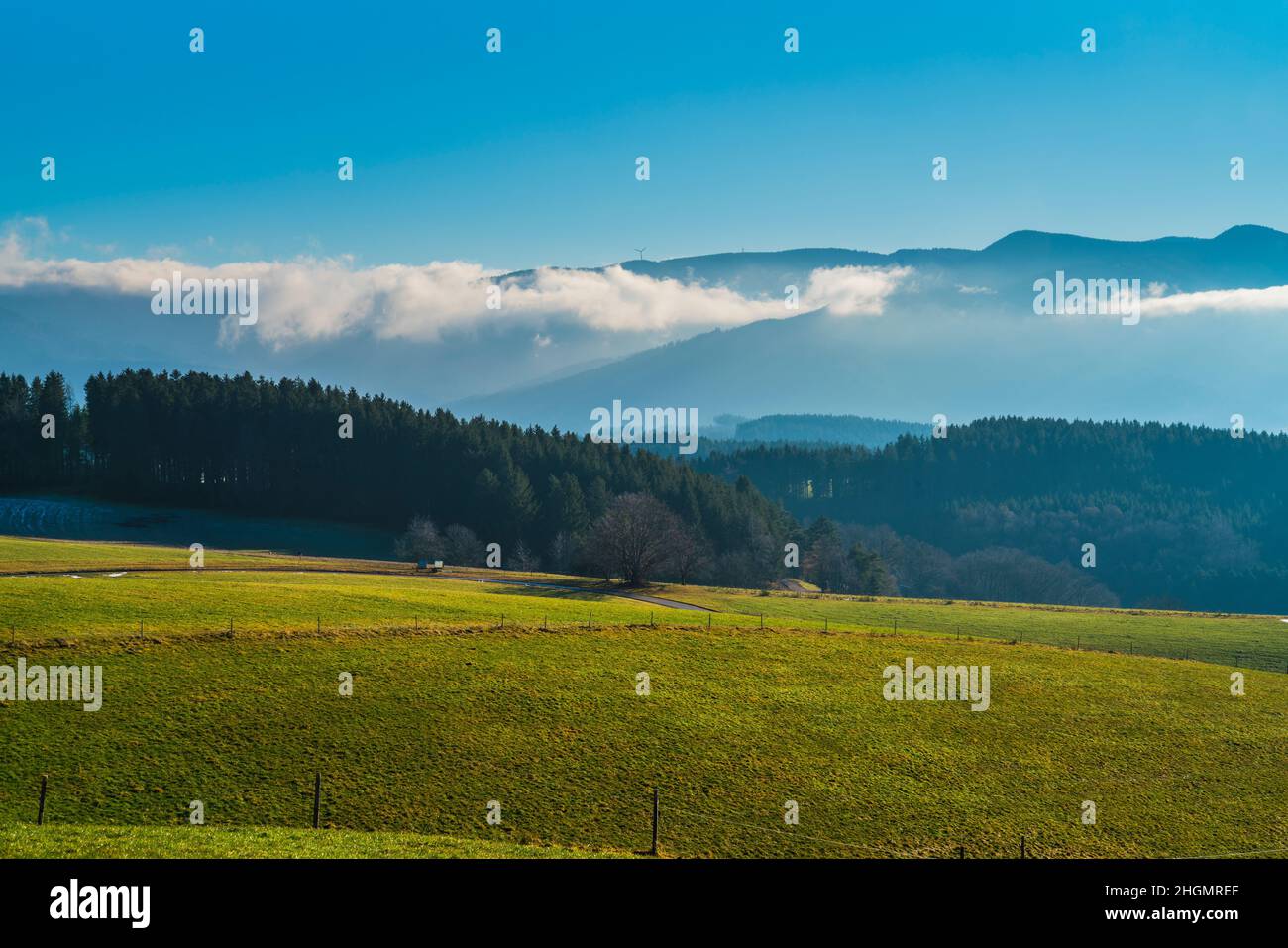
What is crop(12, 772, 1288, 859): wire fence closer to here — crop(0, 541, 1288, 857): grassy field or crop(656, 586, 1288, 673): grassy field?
crop(0, 541, 1288, 857): grassy field

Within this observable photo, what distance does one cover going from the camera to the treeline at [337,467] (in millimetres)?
163000

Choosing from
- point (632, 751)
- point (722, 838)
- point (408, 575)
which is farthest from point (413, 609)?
point (722, 838)

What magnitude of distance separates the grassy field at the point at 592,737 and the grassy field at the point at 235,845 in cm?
26

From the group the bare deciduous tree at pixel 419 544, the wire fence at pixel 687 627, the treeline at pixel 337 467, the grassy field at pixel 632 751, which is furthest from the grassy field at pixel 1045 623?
the treeline at pixel 337 467

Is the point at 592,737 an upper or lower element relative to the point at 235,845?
lower

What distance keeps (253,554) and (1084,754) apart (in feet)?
321

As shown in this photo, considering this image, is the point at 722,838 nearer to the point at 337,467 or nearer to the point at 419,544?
the point at 419,544

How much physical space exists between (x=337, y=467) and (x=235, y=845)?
153 metres

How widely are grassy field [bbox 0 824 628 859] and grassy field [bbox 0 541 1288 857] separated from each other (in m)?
0.26

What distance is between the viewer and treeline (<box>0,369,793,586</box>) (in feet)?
535

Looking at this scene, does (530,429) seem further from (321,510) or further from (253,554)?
(253,554)

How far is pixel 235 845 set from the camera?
28469mm

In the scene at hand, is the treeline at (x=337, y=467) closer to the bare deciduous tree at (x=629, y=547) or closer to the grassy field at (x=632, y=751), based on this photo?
the bare deciduous tree at (x=629, y=547)

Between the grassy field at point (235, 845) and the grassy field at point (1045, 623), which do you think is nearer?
the grassy field at point (235, 845)
